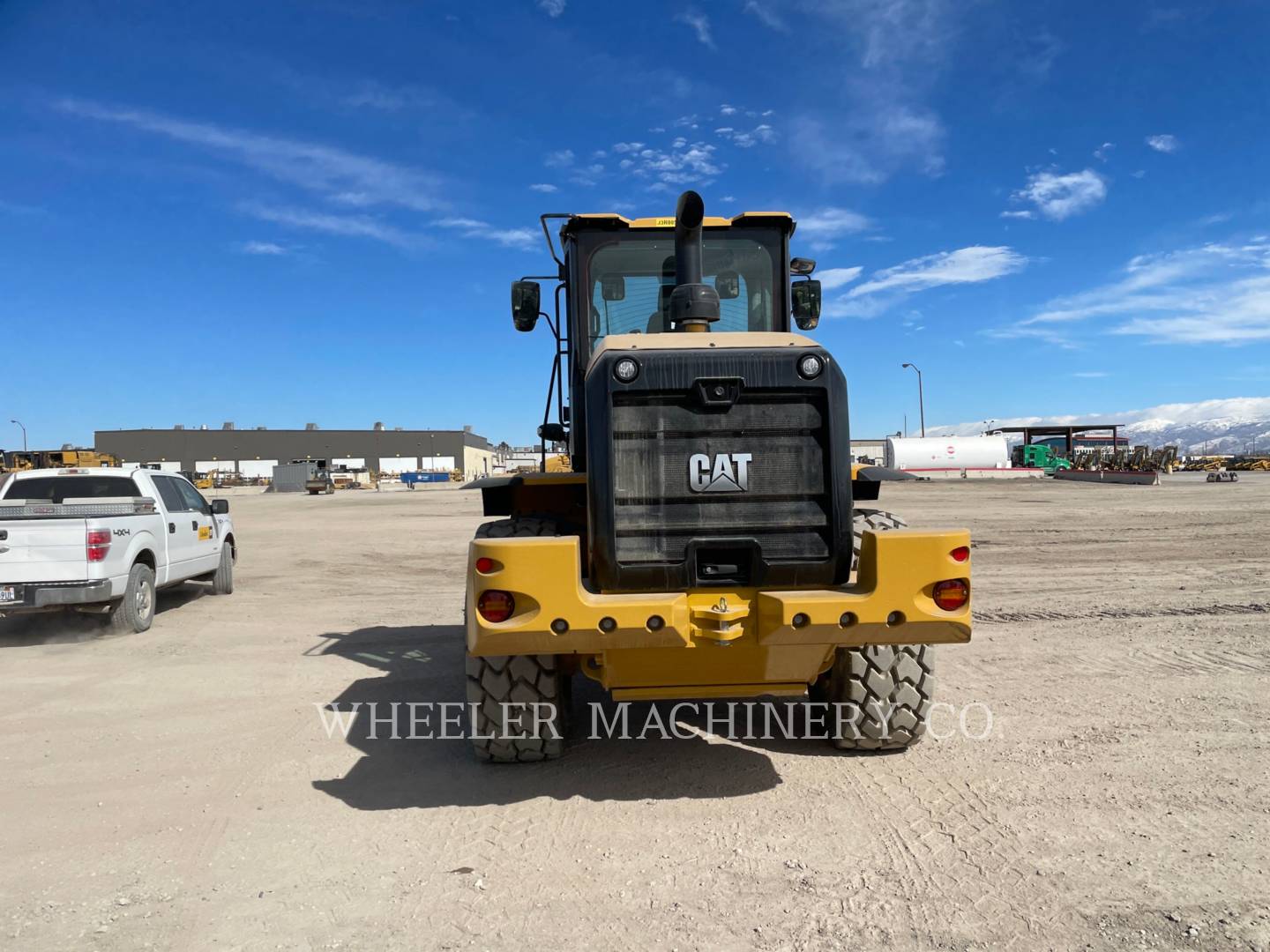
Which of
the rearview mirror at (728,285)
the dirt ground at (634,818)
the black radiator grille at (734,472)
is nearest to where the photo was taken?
the dirt ground at (634,818)

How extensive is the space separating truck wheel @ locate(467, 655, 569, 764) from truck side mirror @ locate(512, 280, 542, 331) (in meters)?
2.15

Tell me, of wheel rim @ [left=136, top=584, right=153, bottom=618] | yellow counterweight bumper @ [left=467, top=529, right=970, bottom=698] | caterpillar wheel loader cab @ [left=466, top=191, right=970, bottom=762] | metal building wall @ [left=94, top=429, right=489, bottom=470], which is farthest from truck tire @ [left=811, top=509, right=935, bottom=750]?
metal building wall @ [left=94, top=429, right=489, bottom=470]

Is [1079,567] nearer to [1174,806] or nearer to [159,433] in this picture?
[1174,806]

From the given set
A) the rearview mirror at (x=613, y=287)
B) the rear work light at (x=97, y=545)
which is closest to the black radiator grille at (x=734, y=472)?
the rearview mirror at (x=613, y=287)

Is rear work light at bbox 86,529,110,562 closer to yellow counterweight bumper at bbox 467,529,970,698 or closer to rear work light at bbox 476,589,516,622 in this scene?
yellow counterweight bumper at bbox 467,529,970,698

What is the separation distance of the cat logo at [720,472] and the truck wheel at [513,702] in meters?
1.23

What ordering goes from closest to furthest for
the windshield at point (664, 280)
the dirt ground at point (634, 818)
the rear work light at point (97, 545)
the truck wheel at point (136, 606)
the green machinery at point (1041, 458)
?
the dirt ground at point (634, 818), the windshield at point (664, 280), the rear work light at point (97, 545), the truck wheel at point (136, 606), the green machinery at point (1041, 458)

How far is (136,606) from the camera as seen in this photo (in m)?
8.30

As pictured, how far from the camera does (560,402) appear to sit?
17.8ft

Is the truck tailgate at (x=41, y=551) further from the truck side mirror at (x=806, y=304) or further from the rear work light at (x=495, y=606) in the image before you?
the truck side mirror at (x=806, y=304)

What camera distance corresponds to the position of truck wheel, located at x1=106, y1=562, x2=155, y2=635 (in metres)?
8.13

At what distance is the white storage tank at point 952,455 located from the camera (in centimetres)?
5122

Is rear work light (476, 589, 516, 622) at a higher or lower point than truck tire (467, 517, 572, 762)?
higher

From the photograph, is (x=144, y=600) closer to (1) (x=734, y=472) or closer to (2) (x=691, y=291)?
(2) (x=691, y=291)
